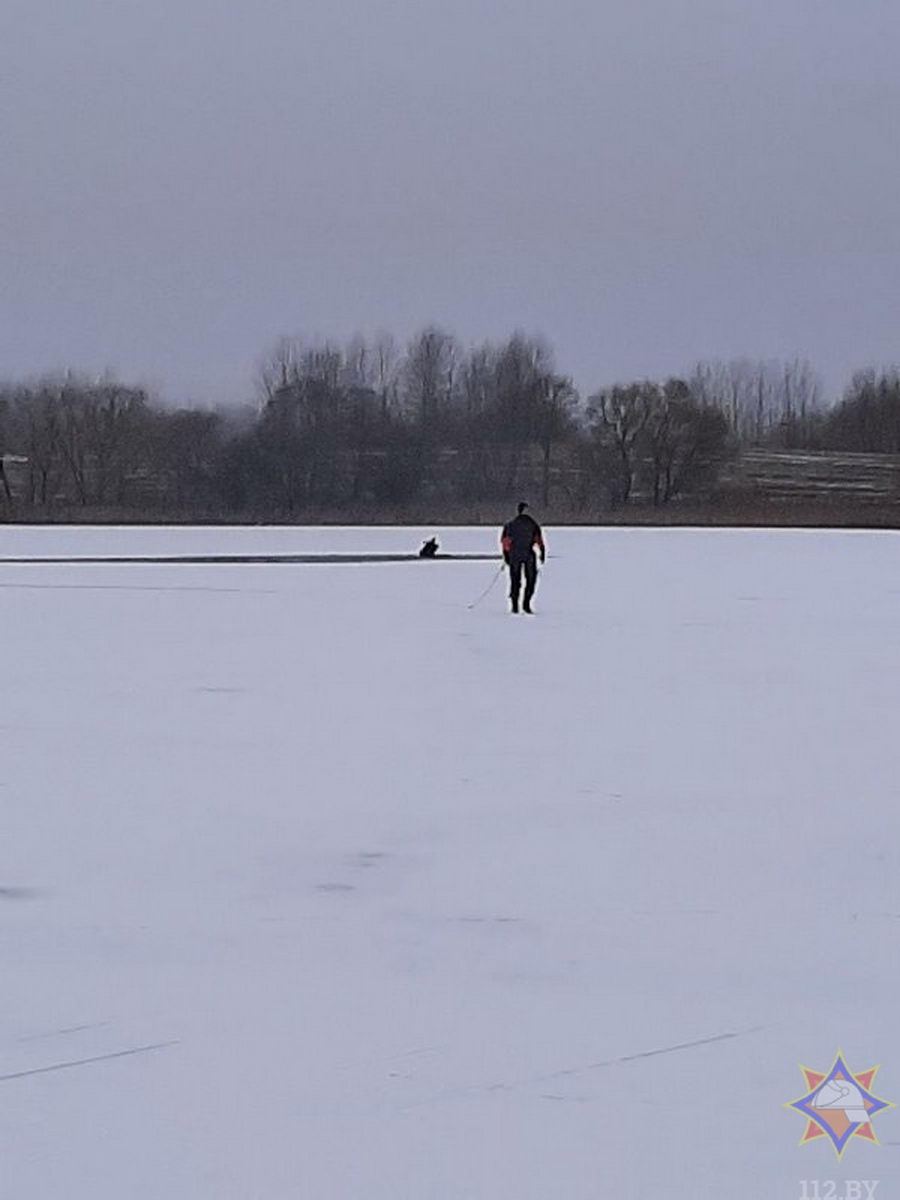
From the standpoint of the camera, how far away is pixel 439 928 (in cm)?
645

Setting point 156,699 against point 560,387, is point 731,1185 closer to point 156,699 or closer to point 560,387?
point 156,699

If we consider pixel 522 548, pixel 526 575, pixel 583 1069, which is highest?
pixel 522 548

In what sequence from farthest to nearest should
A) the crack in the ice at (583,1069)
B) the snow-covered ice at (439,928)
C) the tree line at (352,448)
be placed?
the tree line at (352,448)
the crack in the ice at (583,1069)
the snow-covered ice at (439,928)

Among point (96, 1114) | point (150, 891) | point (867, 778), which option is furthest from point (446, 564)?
point (96, 1114)

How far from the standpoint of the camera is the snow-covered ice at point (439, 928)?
175 inches

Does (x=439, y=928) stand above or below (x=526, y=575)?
below

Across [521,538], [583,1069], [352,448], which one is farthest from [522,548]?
A: [352,448]

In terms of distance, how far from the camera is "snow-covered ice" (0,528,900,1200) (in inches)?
175

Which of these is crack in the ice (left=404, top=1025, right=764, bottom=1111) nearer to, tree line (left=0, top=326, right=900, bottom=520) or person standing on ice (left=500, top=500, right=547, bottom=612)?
person standing on ice (left=500, top=500, right=547, bottom=612)

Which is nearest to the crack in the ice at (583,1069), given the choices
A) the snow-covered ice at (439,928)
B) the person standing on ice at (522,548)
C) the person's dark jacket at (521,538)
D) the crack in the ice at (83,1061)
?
the snow-covered ice at (439,928)

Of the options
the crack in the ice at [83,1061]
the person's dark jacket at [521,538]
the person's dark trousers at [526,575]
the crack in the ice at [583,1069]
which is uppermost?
the person's dark jacket at [521,538]

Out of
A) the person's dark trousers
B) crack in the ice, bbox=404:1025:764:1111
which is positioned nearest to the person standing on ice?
the person's dark trousers

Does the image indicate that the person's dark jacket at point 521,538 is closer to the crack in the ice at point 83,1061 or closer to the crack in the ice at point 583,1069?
the crack in the ice at point 583,1069

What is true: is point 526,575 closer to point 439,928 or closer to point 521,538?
point 521,538
